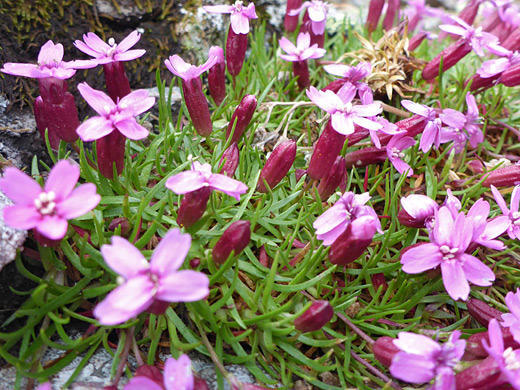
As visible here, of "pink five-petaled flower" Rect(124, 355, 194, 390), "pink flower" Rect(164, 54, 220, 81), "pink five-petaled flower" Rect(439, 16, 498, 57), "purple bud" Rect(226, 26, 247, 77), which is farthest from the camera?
"pink five-petaled flower" Rect(439, 16, 498, 57)

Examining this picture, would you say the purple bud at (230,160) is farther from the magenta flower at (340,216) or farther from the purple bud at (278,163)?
the magenta flower at (340,216)

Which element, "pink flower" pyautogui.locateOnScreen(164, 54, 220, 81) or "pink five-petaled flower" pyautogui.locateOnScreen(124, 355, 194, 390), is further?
"pink flower" pyautogui.locateOnScreen(164, 54, 220, 81)

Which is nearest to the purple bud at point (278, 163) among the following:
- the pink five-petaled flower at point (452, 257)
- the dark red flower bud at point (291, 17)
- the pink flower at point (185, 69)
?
the pink flower at point (185, 69)

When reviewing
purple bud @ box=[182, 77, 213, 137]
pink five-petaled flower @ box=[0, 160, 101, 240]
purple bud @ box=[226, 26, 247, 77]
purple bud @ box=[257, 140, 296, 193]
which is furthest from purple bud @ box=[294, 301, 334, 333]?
purple bud @ box=[226, 26, 247, 77]

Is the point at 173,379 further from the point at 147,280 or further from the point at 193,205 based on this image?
the point at 193,205

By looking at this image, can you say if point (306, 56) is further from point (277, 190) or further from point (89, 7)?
point (89, 7)

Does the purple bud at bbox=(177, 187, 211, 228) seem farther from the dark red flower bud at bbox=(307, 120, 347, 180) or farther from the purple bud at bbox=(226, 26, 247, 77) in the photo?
the purple bud at bbox=(226, 26, 247, 77)
